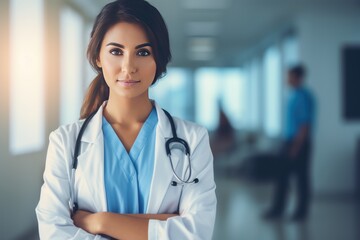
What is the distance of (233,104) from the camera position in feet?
34.2

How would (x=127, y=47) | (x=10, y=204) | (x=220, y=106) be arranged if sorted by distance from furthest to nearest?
(x=220, y=106), (x=10, y=204), (x=127, y=47)

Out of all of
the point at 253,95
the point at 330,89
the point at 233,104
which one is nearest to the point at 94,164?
the point at 330,89

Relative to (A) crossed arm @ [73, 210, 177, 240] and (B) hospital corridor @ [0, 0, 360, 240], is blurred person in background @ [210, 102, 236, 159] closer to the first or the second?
(B) hospital corridor @ [0, 0, 360, 240]

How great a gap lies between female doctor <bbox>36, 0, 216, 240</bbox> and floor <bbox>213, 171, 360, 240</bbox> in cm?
269

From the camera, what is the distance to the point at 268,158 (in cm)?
760

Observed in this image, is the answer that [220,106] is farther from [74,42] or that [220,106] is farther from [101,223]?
[101,223]

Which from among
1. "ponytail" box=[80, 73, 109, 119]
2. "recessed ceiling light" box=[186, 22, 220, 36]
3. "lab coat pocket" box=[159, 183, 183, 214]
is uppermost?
"recessed ceiling light" box=[186, 22, 220, 36]

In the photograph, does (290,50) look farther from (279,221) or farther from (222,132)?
(279,221)

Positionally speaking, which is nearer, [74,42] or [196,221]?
[196,221]

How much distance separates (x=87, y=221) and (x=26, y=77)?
7.03ft

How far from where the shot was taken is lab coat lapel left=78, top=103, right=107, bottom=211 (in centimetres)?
86

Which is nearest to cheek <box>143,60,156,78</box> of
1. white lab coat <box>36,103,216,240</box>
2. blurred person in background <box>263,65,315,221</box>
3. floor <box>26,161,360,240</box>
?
white lab coat <box>36,103,216,240</box>

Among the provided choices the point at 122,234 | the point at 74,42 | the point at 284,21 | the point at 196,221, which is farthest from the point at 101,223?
the point at 284,21

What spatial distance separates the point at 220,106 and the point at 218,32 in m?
1.95
